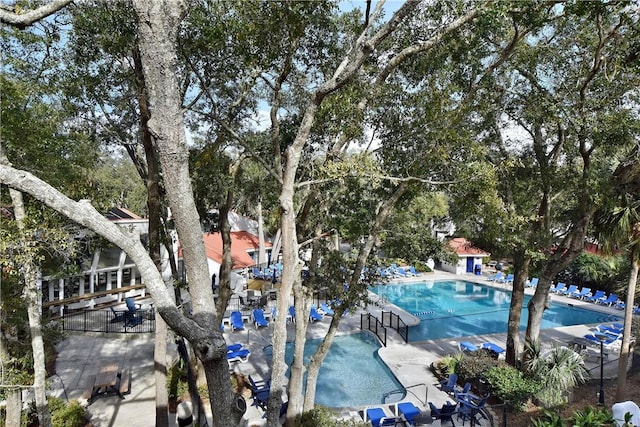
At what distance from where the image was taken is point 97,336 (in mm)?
14109

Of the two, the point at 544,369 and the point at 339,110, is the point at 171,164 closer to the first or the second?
the point at 339,110

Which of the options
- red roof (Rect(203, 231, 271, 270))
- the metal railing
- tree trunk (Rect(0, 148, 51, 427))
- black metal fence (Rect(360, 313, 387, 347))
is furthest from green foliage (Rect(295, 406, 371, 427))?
red roof (Rect(203, 231, 271, 270))

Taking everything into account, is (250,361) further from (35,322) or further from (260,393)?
(35,322)

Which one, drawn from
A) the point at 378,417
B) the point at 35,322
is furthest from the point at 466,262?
the point at 35,322

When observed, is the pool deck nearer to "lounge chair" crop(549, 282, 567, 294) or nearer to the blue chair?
the blue chair

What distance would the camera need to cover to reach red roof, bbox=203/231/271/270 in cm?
2115

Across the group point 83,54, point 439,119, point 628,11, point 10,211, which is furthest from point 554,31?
point 10,211

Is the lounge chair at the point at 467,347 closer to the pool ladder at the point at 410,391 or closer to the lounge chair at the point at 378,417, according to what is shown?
the pool ladder at the point at 410,391

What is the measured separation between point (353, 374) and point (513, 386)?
17.0ft

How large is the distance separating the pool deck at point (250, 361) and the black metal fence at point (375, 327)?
0.24 meters

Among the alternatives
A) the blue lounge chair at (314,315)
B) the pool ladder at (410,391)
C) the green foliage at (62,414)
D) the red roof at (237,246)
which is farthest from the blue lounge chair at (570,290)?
the green foliage at (62,414)

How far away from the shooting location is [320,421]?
7762 mm

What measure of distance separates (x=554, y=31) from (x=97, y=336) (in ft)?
57.3

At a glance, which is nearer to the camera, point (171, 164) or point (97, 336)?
point (171, 164)
